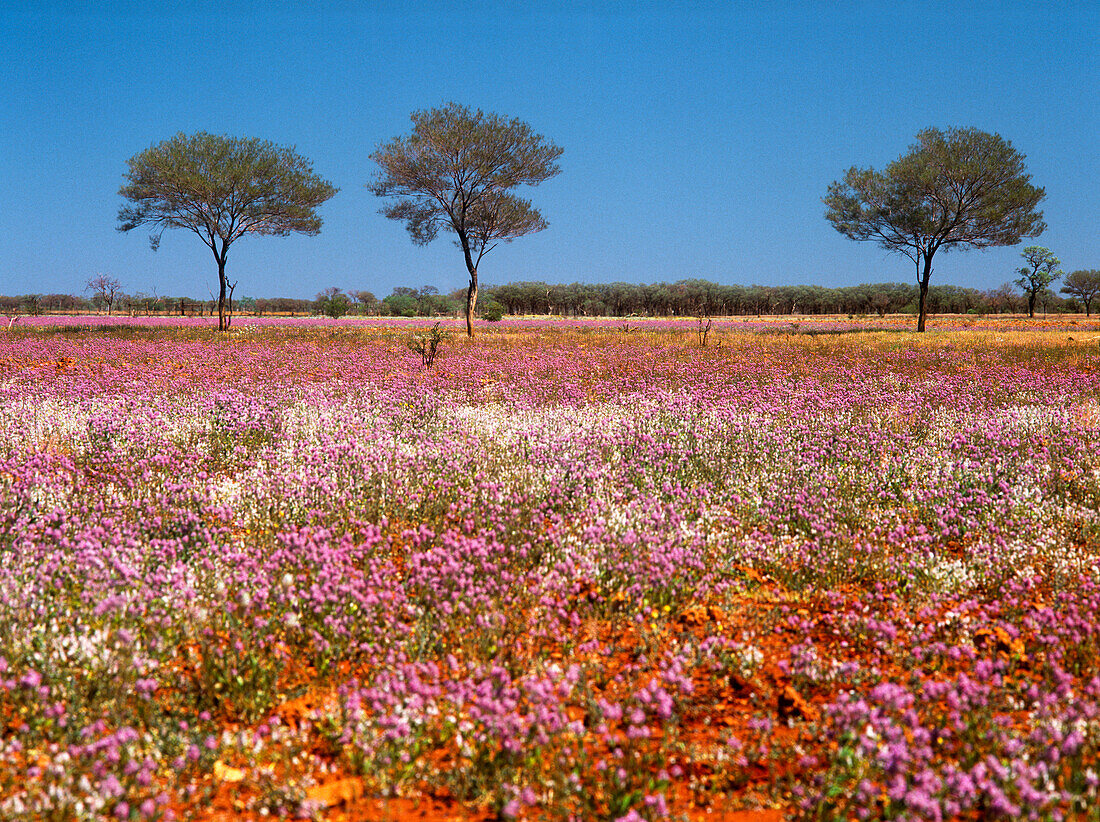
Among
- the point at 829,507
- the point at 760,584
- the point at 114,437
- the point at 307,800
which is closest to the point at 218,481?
the point at 114,437

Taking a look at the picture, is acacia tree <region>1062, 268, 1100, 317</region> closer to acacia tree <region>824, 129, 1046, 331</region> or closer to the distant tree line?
the distant tree line

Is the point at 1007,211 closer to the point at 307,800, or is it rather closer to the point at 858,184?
the point at 858,184

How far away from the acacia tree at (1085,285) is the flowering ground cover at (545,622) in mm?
127544

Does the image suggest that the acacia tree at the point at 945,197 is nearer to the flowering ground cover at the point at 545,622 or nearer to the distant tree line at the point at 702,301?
the flowering ground cover at the point at 545,622

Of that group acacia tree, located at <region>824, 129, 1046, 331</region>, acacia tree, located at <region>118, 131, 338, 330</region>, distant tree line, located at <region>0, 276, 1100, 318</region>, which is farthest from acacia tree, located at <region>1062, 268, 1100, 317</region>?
acacia tree, located at <region>118, 131, 338, 330</region>

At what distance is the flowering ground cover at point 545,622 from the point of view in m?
2.48

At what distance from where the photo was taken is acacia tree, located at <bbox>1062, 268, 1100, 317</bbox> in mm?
102831

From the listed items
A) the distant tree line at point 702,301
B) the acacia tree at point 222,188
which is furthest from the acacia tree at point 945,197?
the distant tree line at point 702,301

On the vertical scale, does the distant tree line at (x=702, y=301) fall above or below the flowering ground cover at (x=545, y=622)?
above

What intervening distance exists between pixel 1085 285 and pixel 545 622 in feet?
446

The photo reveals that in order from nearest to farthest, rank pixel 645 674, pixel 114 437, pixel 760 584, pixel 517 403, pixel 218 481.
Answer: pixel 645 674 < pixel 760 584 < pixel 218 481 < pixel 114 437 < pixel 517 403

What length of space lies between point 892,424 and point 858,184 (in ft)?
122

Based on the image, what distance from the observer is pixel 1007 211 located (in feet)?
122

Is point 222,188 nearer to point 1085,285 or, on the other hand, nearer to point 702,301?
point 702,301
